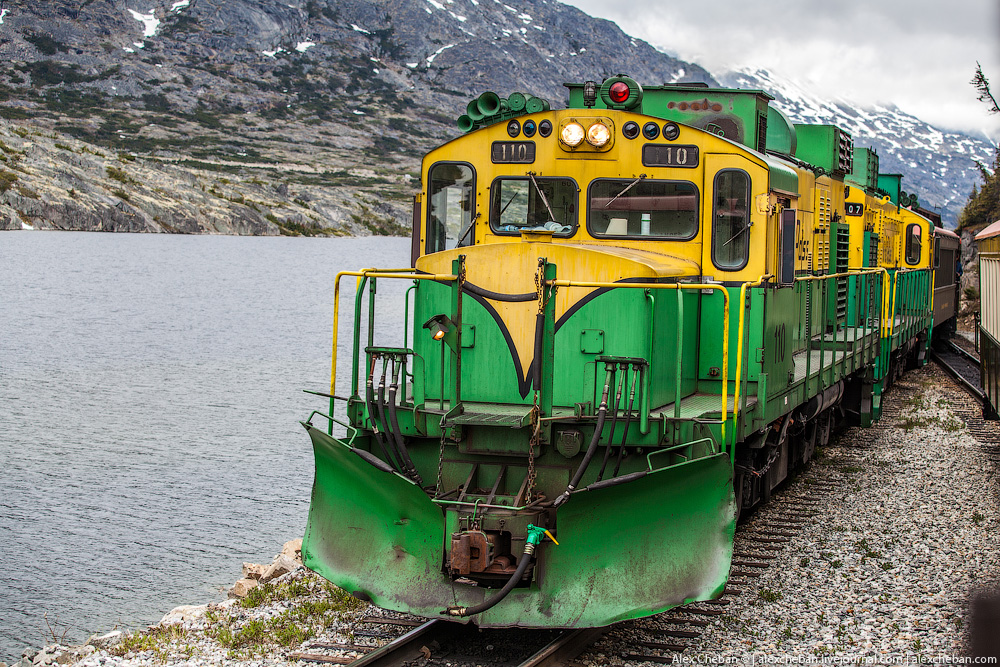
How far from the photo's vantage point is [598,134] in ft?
28.7

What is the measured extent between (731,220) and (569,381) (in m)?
2.23

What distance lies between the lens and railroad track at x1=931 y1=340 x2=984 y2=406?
2144 centimetres

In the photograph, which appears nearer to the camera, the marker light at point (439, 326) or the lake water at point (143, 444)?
the marker light at point (439, 326)

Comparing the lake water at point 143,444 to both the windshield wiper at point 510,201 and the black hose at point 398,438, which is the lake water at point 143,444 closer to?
the black hose at point 398,438

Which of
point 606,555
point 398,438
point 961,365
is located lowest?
point 606,555

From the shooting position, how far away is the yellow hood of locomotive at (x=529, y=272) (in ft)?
25.5

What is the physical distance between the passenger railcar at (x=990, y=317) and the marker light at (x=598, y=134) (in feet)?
29.2

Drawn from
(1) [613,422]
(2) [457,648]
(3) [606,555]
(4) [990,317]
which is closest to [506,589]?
(3) [606,555]

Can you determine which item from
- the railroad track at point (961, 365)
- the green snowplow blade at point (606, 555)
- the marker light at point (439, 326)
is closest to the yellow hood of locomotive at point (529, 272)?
the marker light at point (439, 326)

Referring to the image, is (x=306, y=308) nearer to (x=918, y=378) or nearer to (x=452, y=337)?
(x=918, y=378)

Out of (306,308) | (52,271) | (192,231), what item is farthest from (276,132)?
(306,308)

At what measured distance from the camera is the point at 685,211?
888 cm

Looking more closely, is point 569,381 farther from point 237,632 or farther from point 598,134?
point 237,632

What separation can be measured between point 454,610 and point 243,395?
74.4 ft
